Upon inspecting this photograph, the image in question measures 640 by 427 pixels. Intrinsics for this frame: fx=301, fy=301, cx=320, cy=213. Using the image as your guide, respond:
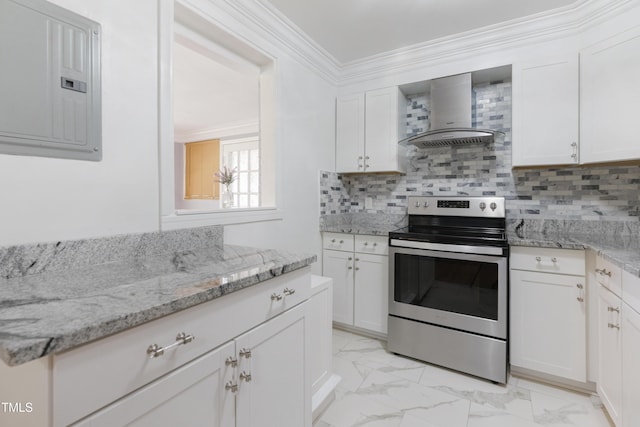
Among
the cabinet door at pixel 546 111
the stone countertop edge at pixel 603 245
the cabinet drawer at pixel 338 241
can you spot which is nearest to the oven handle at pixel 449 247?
the stone countertop edge at pixel 603 245

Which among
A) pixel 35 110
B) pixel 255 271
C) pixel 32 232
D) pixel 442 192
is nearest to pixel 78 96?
pixel 35 110

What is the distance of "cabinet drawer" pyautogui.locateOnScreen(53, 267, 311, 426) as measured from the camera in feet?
1.91

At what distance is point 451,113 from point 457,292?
4.53 ft

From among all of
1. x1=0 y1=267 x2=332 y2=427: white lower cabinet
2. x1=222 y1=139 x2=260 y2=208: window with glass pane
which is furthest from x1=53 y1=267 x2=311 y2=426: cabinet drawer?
x1=222 y1=139 x2=260 y2=208: window with glass pane

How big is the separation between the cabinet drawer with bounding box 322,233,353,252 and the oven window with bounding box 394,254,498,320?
1.55 ft

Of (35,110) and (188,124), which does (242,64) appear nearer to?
(35,110)

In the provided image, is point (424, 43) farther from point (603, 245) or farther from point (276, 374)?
point (276, 374)

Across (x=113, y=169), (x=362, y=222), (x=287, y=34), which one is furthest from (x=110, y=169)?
(x=362, y=222)

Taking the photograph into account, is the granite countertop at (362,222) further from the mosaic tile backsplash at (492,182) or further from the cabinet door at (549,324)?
the cabinet door at (549,324)

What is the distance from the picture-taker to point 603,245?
5.51 feet

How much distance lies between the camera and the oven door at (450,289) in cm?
189

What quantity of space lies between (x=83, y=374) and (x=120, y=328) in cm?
10

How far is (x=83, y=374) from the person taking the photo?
60 centimetres

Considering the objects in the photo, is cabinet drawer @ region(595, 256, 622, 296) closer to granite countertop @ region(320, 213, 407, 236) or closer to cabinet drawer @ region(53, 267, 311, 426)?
granite countertop @ region(320, 213, 407, 236)
